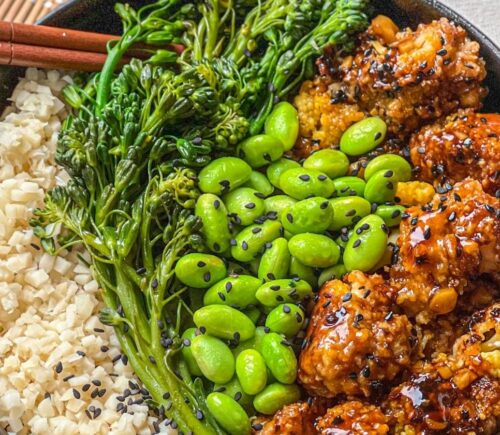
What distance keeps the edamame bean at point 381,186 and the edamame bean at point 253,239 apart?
0.45 meters

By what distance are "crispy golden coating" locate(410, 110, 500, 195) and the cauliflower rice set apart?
1.66m

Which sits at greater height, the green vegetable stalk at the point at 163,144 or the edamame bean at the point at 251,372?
the green vegetable stalk at the point at 163,144

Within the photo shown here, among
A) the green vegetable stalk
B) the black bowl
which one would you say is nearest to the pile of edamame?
the green vegetable stalk

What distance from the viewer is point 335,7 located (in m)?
3.84

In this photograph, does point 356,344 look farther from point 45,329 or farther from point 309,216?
point 45,329

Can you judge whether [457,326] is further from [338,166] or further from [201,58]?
[201,58]

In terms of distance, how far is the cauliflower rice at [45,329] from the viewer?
10.7ft

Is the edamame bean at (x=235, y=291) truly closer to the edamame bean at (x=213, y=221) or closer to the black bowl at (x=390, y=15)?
the edamame bean at (x=213, y=221)

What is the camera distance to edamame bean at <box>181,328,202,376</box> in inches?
132

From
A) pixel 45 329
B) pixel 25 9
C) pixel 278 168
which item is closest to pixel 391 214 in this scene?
pixel 278 168

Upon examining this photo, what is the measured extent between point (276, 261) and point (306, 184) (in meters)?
0.38

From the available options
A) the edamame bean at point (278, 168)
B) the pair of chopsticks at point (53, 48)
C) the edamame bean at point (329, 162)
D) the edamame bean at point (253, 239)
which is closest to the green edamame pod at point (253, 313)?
the edamame bean at point (253, 239)

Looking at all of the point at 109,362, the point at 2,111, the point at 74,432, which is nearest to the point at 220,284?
the point at 109,362

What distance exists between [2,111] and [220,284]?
4.86 ft
